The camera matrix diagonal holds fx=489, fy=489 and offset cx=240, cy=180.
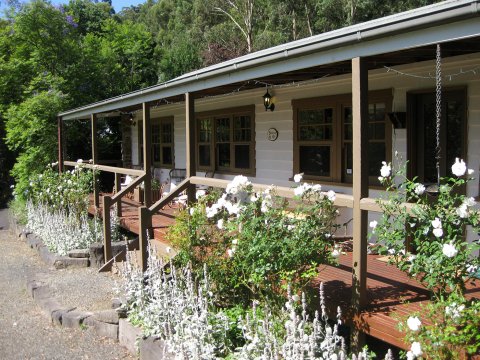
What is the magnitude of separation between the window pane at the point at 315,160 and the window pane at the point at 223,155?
250cm

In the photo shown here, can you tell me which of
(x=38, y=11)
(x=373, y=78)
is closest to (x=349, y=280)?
(x=373, y=78)

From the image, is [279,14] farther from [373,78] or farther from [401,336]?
[401,336]

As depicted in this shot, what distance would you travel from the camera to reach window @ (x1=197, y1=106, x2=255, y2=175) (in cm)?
956

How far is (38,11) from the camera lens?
15.0m

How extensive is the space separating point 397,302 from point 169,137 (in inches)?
384

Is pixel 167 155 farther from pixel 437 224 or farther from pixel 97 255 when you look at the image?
pixel 437 224

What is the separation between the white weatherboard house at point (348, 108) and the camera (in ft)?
12.3

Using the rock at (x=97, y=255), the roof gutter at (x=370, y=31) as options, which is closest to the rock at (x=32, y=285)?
the rock at (x=97, y=255)

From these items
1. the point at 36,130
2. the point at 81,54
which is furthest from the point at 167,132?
the point at 81,54

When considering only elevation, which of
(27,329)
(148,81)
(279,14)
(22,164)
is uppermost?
(279,14)

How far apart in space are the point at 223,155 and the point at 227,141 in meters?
0.40

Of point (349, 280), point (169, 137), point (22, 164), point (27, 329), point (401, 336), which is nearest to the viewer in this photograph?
point (401, 336)

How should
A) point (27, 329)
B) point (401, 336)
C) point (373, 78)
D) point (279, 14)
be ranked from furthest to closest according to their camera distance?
point (279, 14), point (373, 78), point (27, 329), point (401, 336)

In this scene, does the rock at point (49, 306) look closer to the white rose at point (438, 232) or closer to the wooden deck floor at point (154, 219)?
the wooden deck floor at point (154, 219)
